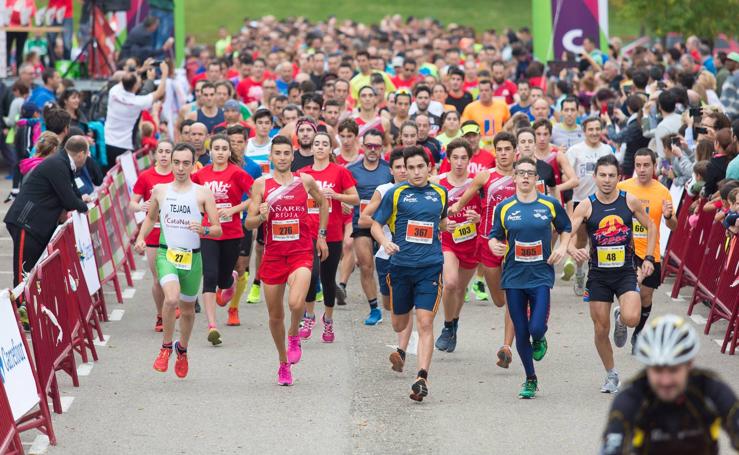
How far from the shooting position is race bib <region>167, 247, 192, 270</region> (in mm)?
11977

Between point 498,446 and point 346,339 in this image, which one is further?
point 346,339

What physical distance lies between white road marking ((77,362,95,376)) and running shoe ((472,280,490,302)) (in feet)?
15.6

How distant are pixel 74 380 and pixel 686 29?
29.4m

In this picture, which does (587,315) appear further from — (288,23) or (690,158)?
(288,23)

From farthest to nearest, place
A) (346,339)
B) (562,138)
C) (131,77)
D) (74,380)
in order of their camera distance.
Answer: (131,77), (562,138), (346,339), (74,380)

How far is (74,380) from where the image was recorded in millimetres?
11750

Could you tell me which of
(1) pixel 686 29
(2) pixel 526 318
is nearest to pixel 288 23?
(1) pixel 686 29

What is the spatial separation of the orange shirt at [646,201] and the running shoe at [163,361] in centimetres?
390

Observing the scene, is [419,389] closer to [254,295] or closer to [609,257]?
[609,257]

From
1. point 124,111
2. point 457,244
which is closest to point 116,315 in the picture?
point 457,244

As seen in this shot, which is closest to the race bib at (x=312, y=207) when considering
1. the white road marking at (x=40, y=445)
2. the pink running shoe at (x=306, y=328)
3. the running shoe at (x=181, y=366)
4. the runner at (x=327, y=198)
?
the runner at (x=327, y=198)

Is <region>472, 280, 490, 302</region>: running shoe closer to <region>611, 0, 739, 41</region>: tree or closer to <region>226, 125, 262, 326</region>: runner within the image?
<region>226, 125, 262, 326</region>: runner

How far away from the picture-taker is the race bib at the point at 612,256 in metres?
11.3

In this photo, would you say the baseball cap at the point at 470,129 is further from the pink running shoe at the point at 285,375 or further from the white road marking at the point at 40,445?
the white road marking at the point at 40,445
